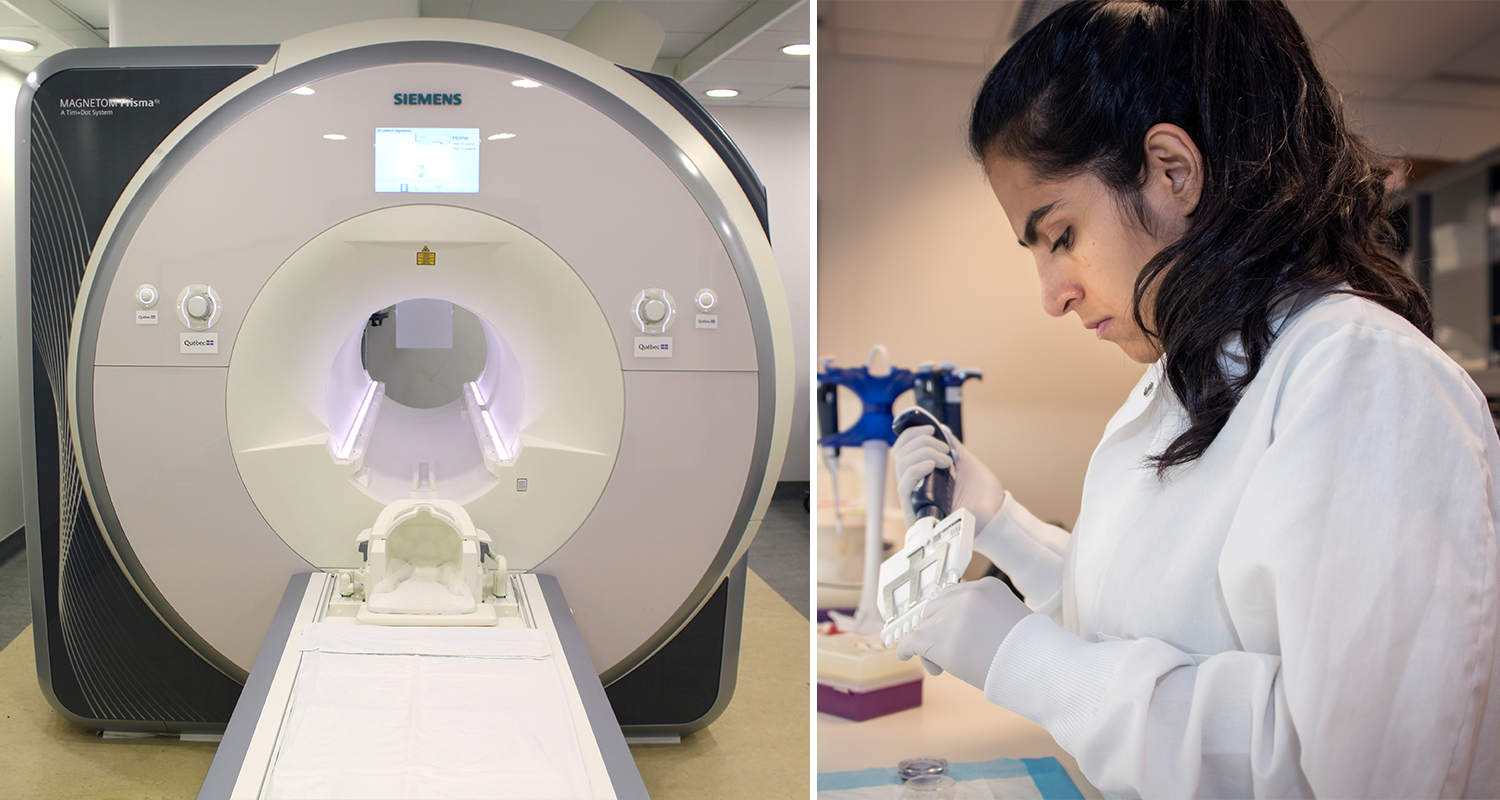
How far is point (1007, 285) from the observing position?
7.72ft

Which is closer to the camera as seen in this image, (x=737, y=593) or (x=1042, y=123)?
(x=1042, y=123)

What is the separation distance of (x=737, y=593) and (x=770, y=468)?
0.94ft

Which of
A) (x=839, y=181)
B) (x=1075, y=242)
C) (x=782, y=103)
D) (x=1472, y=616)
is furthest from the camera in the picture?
(x=782, y=103)

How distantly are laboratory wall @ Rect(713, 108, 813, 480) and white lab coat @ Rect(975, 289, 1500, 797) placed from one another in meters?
3.23

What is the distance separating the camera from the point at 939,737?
109 centimetres

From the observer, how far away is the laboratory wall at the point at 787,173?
4.03m

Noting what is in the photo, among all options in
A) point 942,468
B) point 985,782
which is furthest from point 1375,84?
point 985,782

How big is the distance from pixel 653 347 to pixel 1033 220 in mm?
896

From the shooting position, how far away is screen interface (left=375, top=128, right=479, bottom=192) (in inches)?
62.2

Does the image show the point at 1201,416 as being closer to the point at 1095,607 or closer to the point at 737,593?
the point at 1095,607

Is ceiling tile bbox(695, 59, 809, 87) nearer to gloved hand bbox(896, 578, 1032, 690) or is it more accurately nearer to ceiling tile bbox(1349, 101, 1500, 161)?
ceiling tile bbox(1349, 101, 1500, 161)

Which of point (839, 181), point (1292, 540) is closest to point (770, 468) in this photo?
point (839, 181)

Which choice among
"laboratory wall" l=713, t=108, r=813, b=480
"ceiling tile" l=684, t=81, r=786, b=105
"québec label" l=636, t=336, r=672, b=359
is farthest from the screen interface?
"laboratory wall" l=713, t=108, r=813, b=480

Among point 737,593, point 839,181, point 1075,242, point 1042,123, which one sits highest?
point 839,181
